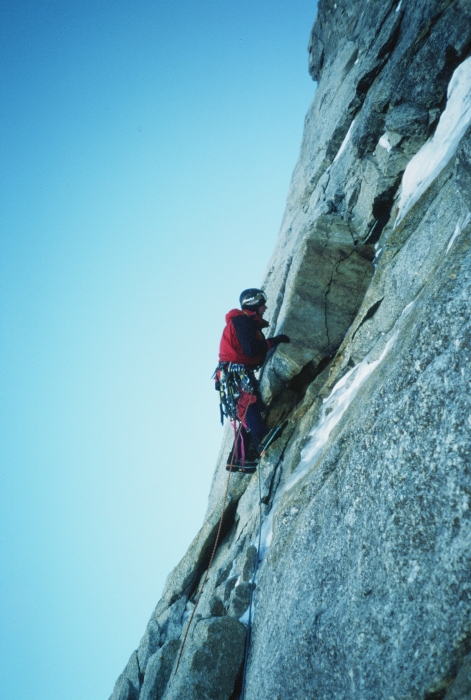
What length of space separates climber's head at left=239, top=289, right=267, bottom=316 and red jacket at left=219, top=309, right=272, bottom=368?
160 millimetres

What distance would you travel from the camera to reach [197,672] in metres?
4.40

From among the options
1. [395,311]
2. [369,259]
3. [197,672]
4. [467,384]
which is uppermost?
[369,259]

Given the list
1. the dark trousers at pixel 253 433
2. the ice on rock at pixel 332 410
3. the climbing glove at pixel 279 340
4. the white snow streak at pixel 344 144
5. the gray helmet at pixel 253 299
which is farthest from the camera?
the white snow streak at pixel 344 144

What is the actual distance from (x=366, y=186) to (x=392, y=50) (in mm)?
3312

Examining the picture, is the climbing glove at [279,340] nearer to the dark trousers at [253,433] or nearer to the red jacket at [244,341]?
the red jacket at [244,341]

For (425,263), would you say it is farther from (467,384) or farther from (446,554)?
(446,554)

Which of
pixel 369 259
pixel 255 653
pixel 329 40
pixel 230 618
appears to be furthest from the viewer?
pixel 329 40

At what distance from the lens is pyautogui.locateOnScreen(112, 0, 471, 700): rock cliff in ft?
8.53

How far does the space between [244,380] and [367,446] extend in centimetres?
427

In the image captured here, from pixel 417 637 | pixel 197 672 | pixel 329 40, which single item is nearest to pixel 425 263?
pixel 417 637

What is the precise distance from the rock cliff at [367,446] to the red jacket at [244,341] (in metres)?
0.31

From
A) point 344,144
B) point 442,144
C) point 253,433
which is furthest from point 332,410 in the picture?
point 344,144

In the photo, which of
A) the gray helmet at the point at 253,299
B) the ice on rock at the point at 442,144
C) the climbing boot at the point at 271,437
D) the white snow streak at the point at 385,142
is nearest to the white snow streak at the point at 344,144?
the white snow streak at the point at 385,142

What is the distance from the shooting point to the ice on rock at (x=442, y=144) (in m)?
5.75
